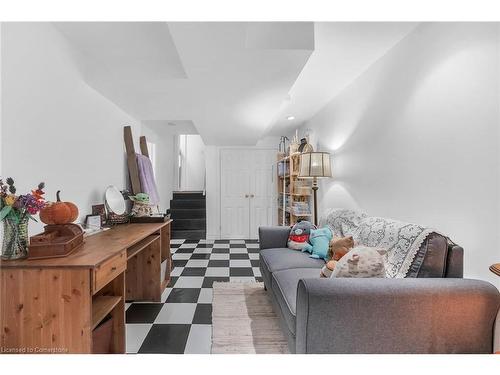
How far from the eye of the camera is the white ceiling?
4.99 feet

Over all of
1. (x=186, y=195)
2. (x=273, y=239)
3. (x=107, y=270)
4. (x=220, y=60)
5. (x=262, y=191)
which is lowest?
(x=273, y=239)

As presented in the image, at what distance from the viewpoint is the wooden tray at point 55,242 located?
3.89 ft

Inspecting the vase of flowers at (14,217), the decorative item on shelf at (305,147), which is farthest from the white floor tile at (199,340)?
the decorative item on shelf at (305,147)

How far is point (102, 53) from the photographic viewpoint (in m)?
1.86

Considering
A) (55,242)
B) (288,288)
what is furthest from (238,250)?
(55,242)

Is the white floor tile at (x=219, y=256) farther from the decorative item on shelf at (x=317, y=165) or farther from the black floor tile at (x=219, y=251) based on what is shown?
the decorative item on shelf at (x=317, y=165)

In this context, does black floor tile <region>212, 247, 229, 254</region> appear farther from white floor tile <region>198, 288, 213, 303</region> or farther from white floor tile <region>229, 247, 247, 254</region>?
white floor tile <region>198, 288, 213, 303</region>

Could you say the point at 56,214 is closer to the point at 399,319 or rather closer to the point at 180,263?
the point at 399,319

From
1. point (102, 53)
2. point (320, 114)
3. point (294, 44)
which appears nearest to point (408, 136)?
point (294, 44)

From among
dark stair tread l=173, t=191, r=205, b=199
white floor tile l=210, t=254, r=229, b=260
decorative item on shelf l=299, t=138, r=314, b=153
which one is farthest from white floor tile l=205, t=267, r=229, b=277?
dark stair tread l=173, t=191, r=205, b=199

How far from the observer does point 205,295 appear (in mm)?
2377

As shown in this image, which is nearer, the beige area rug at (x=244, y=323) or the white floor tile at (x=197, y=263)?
the beige area rug at (x=244, y=323)

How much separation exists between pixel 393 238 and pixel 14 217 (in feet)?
6.73

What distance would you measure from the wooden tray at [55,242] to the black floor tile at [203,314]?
1.08m
